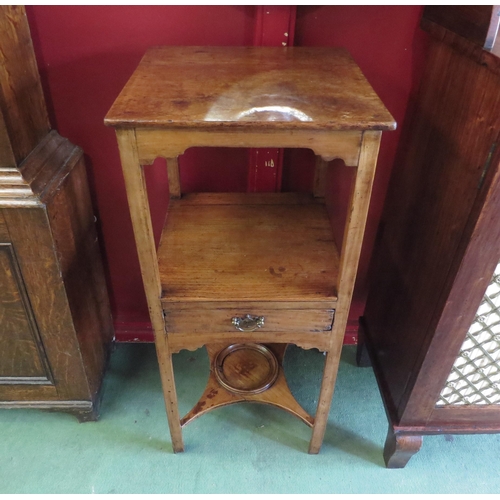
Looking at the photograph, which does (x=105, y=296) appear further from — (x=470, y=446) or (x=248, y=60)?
(x=470, y=446)

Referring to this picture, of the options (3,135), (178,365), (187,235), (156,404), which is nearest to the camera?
(3,135)

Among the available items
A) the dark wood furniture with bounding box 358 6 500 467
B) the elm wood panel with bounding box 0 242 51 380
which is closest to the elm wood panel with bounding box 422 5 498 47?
the dark wood furniture with bounding box 358 6 500 467

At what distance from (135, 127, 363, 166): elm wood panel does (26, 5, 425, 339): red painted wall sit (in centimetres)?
49

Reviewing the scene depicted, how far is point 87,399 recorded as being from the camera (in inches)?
53.3

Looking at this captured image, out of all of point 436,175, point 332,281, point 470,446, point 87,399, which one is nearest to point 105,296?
point 87,399

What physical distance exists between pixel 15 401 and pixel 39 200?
0.72 m

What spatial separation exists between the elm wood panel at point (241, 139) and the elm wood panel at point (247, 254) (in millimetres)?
326

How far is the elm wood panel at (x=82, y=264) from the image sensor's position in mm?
A: 1104

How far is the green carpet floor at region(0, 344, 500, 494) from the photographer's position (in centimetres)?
128

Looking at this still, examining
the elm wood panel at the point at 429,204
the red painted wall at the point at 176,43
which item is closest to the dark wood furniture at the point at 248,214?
the red painted wall at the point at 176,43

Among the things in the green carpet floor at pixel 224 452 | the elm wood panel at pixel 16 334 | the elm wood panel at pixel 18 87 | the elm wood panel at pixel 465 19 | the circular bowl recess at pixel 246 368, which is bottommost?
the green carpet floor at pixel 224 452

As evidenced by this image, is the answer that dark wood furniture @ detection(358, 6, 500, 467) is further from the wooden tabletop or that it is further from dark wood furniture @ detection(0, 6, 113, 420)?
dark wood furniture @ detection(0, 6, 113, 420)

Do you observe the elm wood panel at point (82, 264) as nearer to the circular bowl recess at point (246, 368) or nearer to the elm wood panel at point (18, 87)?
the elm wood panel at point (18, 87)

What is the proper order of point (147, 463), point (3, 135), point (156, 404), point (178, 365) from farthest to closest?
point (178, 365), point (156, 404), point (147, 463), point (3, 135)
